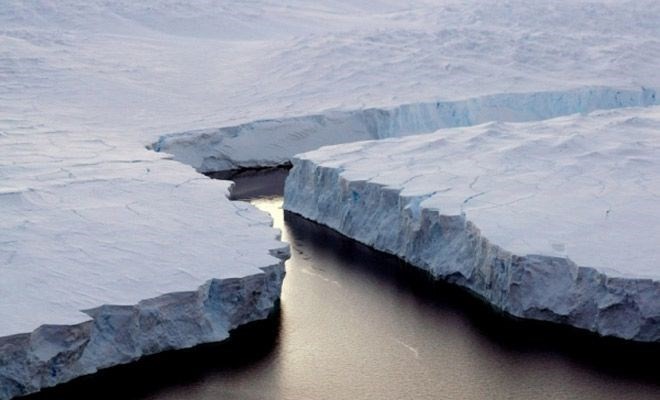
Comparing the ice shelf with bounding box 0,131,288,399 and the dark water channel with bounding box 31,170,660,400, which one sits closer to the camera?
the ice shelf with bounding box 0,131,288,399

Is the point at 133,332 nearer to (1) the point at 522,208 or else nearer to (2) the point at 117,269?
(2) the point at 117,269

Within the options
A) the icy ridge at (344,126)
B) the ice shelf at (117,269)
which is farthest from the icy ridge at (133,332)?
the icy ridge at (344,126)

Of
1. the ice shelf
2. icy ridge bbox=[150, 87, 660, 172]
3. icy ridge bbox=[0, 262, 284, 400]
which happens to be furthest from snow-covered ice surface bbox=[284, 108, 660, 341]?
icy ridge bbox=[150, 87, 660, 172]

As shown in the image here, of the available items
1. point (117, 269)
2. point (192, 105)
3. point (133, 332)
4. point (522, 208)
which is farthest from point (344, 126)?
point (133, 332)

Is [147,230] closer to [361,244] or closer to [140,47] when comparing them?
[361,244]

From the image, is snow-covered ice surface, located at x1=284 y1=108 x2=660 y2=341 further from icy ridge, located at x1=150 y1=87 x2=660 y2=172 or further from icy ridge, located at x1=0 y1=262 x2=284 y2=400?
icy ridge, located at x1=150 y1=87 x2=660 y2=172

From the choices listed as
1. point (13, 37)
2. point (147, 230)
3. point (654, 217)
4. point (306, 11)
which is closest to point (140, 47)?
point (13, 37)

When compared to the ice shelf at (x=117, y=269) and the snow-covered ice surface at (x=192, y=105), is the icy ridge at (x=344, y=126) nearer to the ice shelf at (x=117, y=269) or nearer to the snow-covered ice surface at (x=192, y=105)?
the snow-covered ice surface at (x=192, y=105)
